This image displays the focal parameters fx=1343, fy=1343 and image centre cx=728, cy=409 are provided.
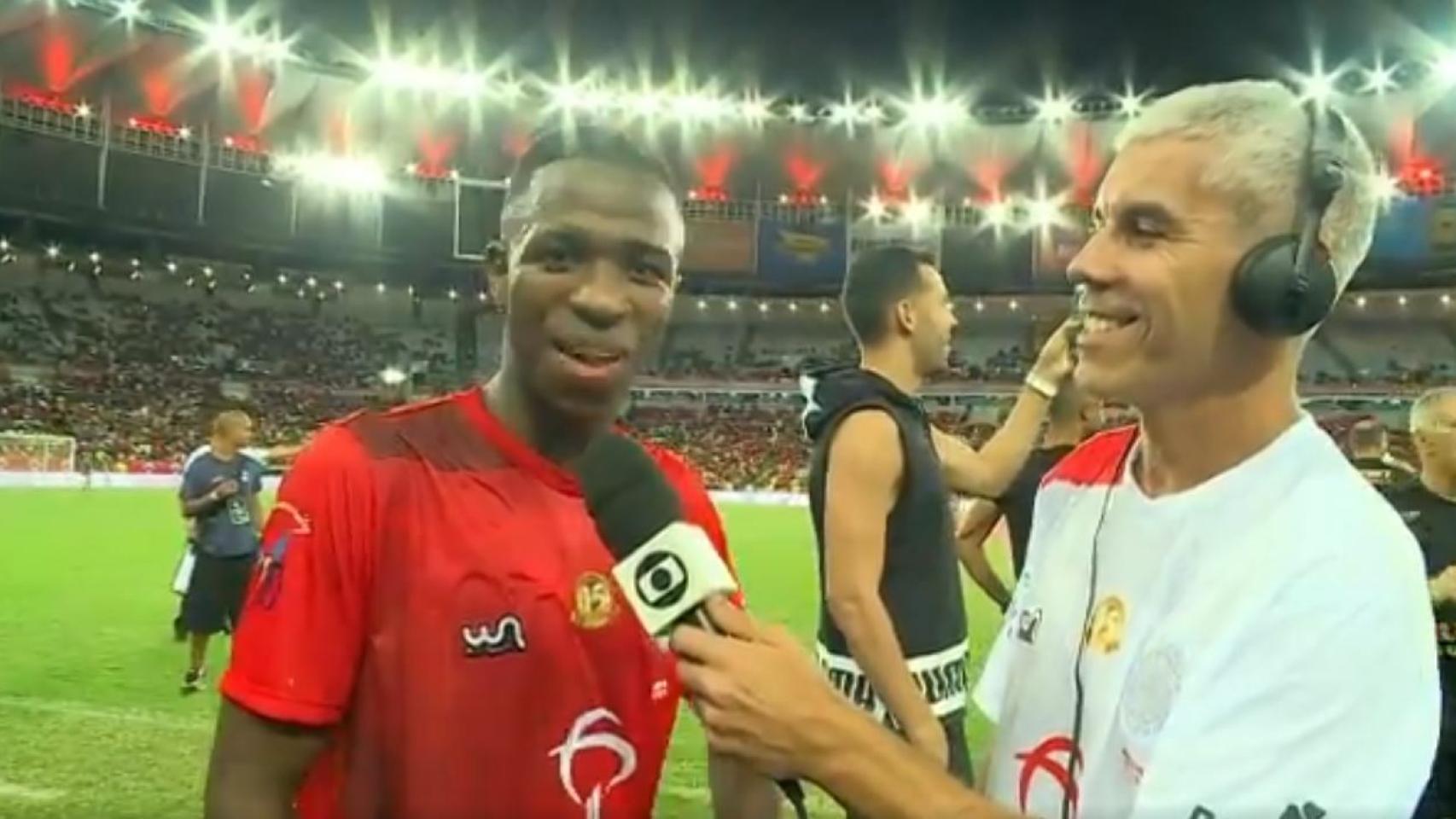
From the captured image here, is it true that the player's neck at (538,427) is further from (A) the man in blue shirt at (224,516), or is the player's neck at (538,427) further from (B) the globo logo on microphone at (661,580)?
(A) the man in blue shirt at (224,516)

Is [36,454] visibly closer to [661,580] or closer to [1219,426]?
[661,580]

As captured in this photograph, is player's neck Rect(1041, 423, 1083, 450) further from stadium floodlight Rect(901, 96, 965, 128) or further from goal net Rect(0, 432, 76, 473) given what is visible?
stadium floodlight Rect(901, 96, 965, 128)

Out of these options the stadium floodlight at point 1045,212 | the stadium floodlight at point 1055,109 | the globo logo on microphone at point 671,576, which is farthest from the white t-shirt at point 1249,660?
the stadium floodlight at point 1045,212

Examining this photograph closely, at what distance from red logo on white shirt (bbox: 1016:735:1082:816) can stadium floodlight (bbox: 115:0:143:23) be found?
163 ft

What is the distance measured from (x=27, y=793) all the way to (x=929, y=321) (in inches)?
210

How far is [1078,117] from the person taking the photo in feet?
184

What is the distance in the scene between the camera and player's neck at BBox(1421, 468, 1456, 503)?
545 centimetres

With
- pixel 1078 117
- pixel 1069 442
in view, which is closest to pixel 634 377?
pixel 1069 442

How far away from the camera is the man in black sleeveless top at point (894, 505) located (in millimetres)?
3898

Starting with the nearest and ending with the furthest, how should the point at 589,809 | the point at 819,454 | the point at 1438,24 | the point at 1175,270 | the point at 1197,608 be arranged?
the point at 1197,608
the point at 1175,270
the point at 589,809
the point at 819,454
the point at 1438,24

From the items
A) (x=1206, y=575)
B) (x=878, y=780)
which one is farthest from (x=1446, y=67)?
(x=878, y=780)

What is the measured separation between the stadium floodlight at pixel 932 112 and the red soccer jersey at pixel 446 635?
55380mm

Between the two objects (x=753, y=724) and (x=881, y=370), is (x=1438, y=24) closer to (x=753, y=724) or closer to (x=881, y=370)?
(x=881, y=370)

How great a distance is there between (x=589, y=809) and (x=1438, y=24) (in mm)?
50418
